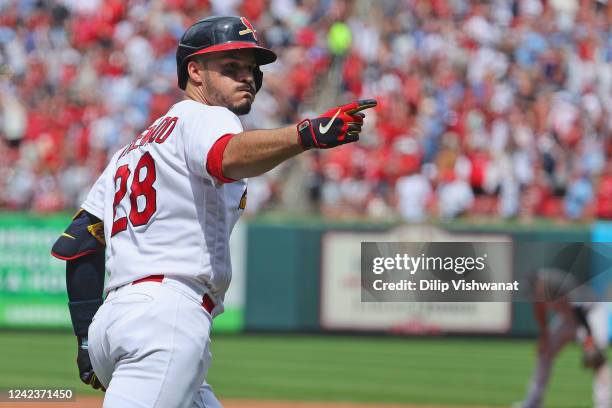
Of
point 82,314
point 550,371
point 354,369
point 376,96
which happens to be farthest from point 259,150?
point 376,96

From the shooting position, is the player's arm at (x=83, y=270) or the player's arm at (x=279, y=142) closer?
the player's arm at (x=279, y=142)

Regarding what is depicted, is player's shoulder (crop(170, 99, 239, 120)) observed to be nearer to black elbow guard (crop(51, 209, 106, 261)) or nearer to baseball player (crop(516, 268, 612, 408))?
black elbow guard (crop(51, 209, 106, 261))

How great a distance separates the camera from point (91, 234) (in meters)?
4.09

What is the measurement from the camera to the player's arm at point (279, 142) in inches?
130

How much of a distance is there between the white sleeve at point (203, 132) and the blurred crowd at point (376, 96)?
11.0m

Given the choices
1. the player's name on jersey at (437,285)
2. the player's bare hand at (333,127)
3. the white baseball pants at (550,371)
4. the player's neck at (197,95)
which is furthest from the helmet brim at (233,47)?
the white baseball pants at (550,371)

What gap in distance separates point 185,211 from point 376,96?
13758 mm

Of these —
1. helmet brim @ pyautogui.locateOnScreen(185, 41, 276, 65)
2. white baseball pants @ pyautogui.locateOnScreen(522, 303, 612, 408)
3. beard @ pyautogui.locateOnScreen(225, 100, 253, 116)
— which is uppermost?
helmet brim @ pyautogui.locateOnScreen(185, 41, 276, 65)

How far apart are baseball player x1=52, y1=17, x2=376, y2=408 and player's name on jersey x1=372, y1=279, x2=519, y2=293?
1019 millimetres

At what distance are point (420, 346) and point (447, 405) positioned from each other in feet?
14.4

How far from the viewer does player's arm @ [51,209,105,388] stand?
4094 mm

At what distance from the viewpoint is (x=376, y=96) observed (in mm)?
17188

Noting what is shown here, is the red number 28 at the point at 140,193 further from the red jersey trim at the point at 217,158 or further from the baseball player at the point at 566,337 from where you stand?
the baseball player at the point at 566,337

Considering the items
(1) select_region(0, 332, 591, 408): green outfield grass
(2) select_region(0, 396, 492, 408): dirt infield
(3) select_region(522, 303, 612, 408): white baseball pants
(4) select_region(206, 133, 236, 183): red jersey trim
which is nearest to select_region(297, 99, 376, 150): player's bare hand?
(4) select_region(206, 133, 236, 183): red jersey trim
